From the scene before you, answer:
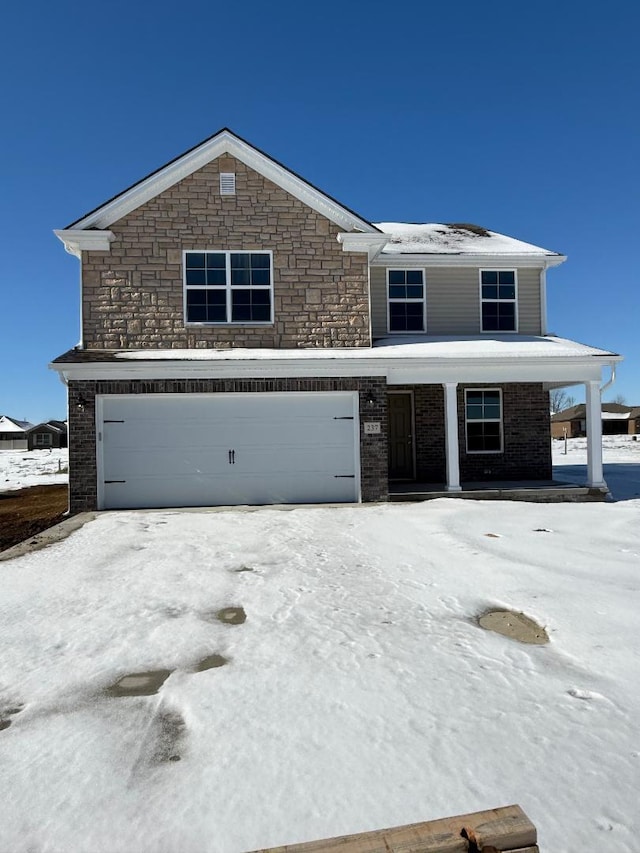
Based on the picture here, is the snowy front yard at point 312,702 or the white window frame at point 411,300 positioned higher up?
the white window frame at point 411,300

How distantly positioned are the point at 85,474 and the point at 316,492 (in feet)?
15.0

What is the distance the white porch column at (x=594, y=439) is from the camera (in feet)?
38.4

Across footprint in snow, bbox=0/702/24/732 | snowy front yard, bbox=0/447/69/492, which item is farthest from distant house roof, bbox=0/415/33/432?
footprint in snow, bbox=0/702/24/732

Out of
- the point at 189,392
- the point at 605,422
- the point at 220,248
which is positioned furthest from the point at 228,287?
the point at 605,422

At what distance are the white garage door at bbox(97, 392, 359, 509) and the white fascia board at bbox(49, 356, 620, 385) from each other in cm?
49

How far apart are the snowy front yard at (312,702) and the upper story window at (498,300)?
8.68 m

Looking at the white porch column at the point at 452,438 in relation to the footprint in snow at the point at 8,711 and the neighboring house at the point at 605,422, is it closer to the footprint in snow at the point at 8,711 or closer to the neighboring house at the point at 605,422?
the footprint in snow at the point at 8,711

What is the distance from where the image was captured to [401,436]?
14164 mm

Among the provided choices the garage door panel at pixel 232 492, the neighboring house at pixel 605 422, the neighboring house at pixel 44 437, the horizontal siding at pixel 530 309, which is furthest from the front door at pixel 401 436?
the neighboring house at pixel 44 437

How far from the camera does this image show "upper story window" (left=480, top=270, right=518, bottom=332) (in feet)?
46.1

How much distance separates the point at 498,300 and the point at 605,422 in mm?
46149

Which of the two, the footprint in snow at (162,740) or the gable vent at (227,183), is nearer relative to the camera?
the footprint in snow at (162,740)

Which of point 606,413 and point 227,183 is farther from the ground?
point 227,183

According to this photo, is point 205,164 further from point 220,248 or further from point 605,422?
point 605,422
